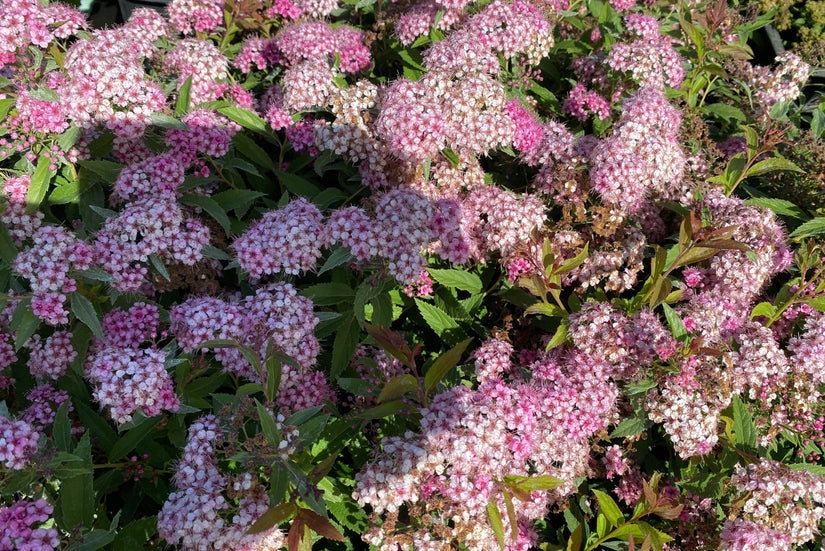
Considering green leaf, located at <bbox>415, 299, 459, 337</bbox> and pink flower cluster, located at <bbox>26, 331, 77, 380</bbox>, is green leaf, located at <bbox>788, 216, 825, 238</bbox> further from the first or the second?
pink flower cluster, located at <bbox>26, 331, 77, 380</bbox>

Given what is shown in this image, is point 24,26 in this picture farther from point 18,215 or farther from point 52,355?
point 52,355

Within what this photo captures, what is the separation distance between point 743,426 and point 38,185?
3.80m

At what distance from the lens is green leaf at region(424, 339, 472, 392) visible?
7.79 ft

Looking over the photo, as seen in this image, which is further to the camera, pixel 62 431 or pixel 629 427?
pixel 629 427

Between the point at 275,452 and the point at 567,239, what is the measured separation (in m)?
1.98

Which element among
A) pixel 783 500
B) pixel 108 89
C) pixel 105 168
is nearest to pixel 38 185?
pixel 105 168

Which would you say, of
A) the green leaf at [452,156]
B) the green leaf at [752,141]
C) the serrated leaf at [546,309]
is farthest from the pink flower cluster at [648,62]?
the serrated leaf at [546,309]

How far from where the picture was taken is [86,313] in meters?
2.64

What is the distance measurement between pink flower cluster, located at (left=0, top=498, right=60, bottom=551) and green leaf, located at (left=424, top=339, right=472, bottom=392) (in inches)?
57.6

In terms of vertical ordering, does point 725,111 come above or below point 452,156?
above

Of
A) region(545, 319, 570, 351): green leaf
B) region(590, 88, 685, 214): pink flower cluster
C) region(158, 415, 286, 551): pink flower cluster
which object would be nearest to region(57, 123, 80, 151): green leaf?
region(158, 415, 286, 551): pink flower cluster

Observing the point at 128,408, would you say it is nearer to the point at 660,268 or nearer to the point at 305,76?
the point at 305,76

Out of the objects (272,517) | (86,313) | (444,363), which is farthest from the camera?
(86,313)

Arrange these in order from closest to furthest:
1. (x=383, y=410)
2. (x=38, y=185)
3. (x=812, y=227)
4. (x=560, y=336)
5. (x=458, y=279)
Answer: (x=383, y=410) < (x=38, y=185) < (x=560, y=336) < (x=458, y=279) < (x=812, y=227)
